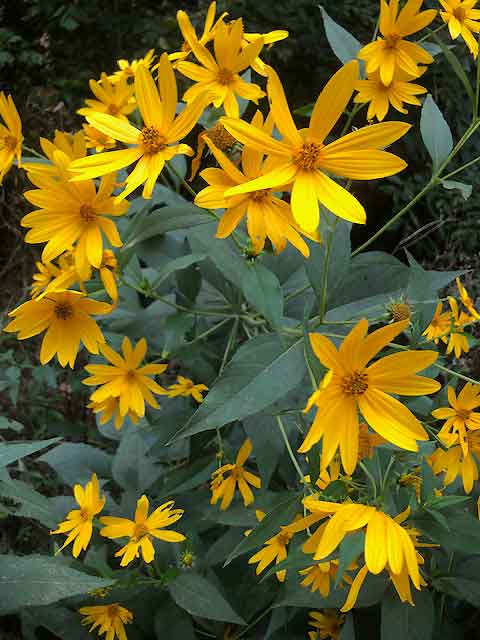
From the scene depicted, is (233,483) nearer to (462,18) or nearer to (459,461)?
(459,461)

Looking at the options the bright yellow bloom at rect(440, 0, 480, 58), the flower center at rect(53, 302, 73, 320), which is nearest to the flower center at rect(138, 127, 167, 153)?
the flower center at rect(53, 302, 73, 320)

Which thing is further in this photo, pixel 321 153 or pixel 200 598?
pixel 200 598

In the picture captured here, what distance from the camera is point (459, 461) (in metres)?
1.04

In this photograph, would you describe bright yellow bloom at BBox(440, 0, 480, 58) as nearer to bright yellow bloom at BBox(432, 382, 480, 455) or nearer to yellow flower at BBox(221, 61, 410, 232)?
yellow flower at BBox(221, 61, 410, 232)

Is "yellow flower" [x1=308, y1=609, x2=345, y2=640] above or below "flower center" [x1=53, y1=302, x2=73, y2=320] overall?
below

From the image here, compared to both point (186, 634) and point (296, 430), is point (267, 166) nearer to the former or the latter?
point (296, 430)

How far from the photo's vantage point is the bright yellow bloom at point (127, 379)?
50.7 inches

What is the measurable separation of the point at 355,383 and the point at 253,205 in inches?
10.6

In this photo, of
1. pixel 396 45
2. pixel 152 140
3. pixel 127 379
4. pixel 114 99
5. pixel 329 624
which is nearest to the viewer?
pixel 152 140

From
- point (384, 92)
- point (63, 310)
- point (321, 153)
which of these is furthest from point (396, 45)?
point (63, 310)

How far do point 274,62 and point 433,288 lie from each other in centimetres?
217

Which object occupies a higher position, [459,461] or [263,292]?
[263,292]

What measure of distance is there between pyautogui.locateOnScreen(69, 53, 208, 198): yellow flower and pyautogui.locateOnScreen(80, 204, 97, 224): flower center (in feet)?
0.35

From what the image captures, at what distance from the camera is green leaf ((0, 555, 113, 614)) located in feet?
2.75
